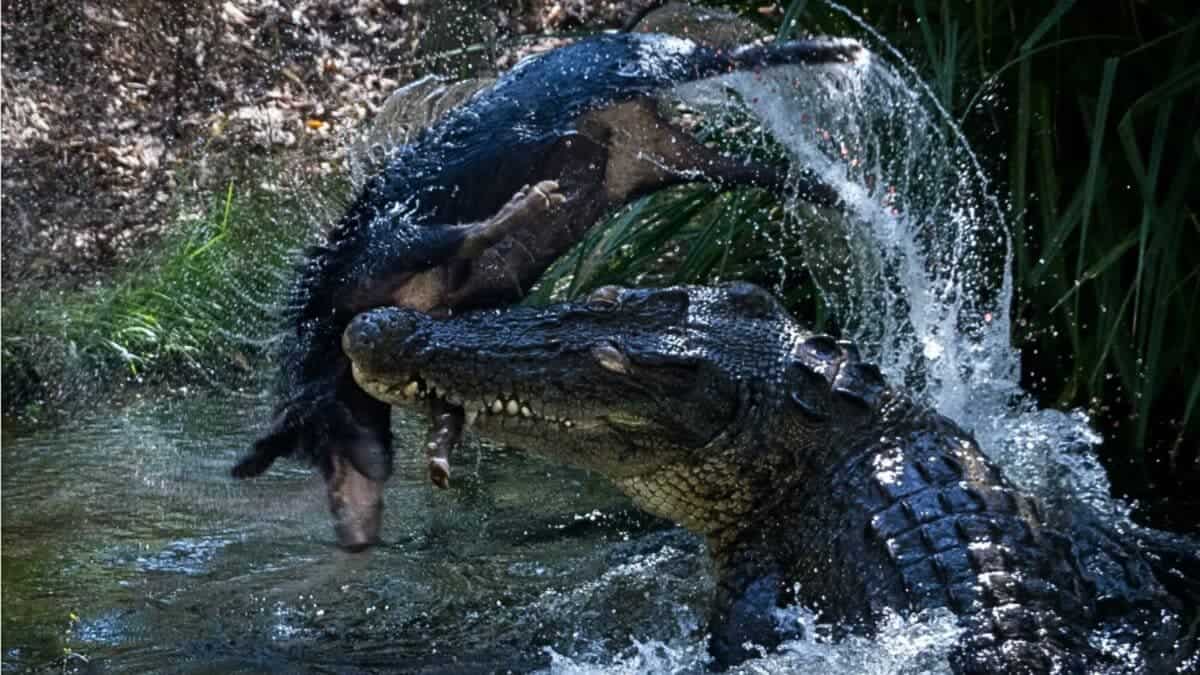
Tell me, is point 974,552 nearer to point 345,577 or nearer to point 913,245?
point 345,577

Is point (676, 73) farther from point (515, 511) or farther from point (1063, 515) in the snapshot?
point (1063, 515)

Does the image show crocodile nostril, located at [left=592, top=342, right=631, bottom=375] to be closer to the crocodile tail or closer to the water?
the water

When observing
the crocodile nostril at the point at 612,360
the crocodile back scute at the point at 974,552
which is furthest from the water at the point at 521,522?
the crocodile nostril at the point at 612,360

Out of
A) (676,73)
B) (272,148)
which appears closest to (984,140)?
(676,73)

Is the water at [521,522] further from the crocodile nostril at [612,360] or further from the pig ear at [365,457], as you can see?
the crocodile nostril at [612,360]

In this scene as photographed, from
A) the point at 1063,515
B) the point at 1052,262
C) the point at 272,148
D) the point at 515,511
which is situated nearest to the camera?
the point at 1063,515

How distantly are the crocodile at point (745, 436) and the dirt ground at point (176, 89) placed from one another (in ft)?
13.8

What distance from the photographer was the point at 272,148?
8156 mm

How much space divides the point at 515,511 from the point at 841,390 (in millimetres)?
1525

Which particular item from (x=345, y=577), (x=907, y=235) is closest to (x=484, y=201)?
(x=345, y=577)

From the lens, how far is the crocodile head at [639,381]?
307cm

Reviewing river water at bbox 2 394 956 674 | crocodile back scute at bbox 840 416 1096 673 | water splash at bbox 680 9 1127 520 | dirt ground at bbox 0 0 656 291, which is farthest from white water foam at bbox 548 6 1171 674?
dirt ground at bbox 0 0 656 291

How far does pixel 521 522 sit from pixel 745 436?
4.49 ft

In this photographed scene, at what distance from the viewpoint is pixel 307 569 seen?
13.5 feet
